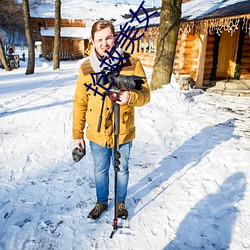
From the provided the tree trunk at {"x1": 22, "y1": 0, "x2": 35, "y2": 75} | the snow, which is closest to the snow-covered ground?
the tree trunk at {"x1": 22, "y1": 0, "x2": 35, "y2": 75}

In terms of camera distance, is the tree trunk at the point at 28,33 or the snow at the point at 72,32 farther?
the snow at the point at 72,32

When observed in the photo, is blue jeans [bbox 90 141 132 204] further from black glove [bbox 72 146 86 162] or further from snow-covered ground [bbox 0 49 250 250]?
snow-covered ground [bbox 0 49 250 250]

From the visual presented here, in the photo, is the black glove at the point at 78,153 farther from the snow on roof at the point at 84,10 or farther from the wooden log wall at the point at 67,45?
the snow on roof at the point at 84,10

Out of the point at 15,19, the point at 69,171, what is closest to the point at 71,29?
the point at 15,19

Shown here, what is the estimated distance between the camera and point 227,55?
11.4 meters

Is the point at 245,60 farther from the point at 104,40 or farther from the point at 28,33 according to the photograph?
the point at 28,33

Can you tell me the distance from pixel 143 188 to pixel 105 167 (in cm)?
97

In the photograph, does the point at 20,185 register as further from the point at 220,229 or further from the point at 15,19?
the point at 15,19

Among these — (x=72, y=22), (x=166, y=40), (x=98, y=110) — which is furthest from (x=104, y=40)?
(x=72, y=22)

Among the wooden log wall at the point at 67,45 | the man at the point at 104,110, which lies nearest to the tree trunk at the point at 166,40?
the man at the point at 104,110

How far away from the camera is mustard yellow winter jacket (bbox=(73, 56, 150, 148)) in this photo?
202 cm

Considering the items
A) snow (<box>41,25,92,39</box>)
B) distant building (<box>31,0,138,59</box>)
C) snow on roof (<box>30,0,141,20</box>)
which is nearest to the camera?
snow (<box>41,25,92,39</box>)

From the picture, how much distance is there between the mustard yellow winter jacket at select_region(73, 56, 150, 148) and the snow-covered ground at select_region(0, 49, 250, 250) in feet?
3.26

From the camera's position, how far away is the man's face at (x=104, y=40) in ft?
5.93
